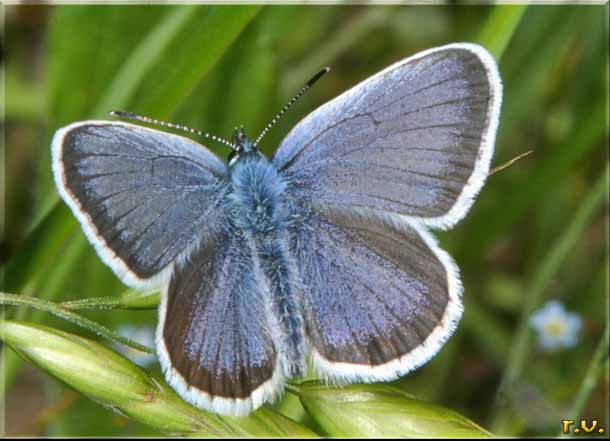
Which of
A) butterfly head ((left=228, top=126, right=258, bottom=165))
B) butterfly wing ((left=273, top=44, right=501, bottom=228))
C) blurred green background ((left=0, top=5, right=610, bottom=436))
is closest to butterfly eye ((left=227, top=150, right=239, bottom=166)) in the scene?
butterfly head ((left=228, top=126, right=258, bottom=165))

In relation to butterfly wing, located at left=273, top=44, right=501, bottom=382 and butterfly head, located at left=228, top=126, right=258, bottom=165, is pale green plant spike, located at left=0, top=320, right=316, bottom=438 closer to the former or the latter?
butterfly wing, located at left=273, top=44, right=501, bottom=382

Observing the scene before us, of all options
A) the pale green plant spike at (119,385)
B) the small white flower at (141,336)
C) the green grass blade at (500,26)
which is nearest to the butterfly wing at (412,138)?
the green grass blade at (500,26)

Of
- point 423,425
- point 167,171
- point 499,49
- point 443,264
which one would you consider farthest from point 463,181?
point 167,171

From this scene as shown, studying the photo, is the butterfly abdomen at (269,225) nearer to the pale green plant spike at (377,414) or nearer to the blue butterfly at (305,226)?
the blue butterfly at (305,226)

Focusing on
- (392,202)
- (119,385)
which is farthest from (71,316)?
(392,202)

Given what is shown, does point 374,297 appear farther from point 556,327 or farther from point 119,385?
point 556,327

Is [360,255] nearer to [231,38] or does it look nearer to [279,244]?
[279,244]
